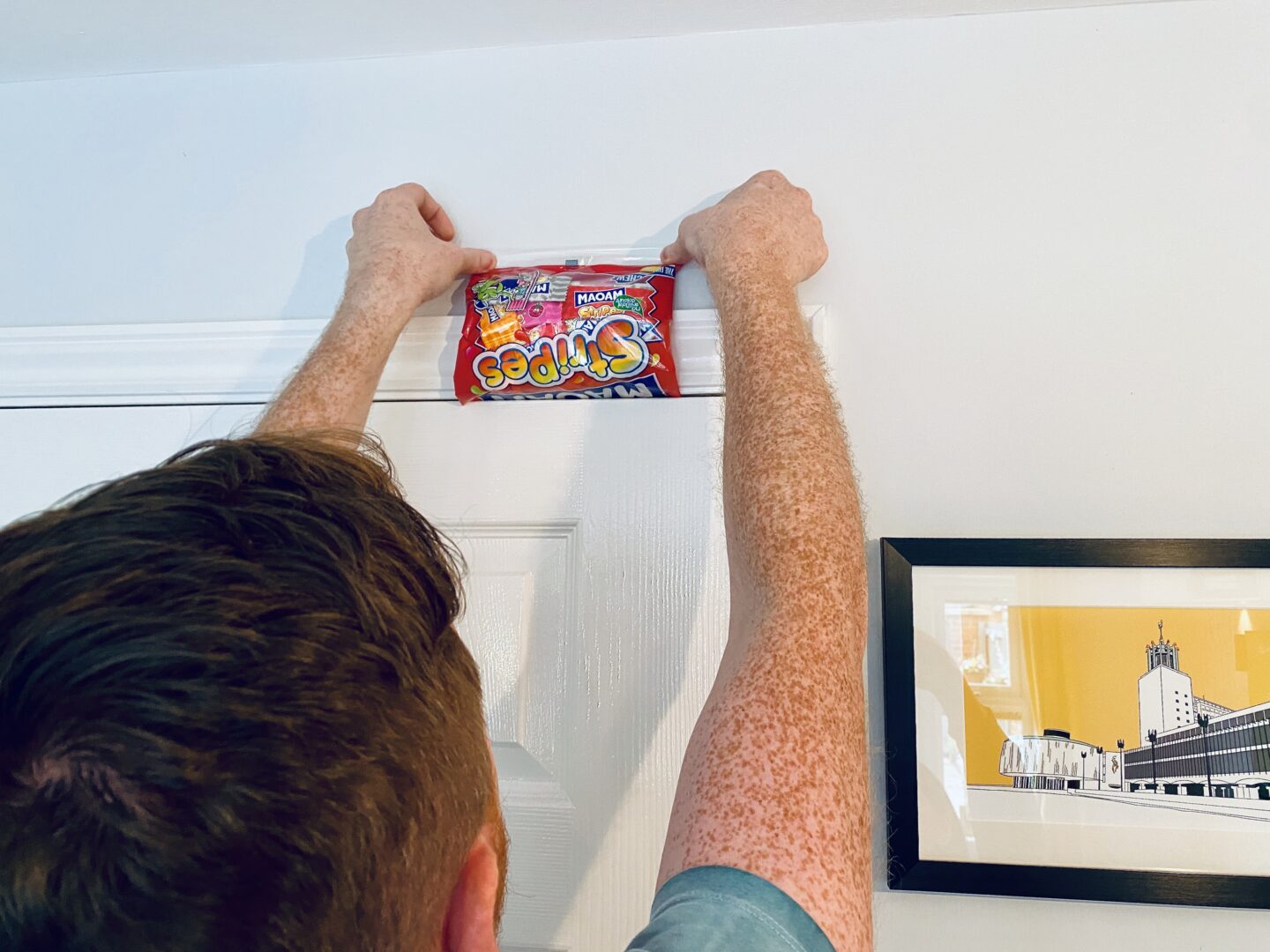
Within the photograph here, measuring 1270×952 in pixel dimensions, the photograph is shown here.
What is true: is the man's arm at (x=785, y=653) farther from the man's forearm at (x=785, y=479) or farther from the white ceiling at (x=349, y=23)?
the white ceiling at (x=349, y=23)

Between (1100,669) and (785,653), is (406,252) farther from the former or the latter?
(1100,669)

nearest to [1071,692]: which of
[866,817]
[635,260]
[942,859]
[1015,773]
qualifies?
[1015,773]

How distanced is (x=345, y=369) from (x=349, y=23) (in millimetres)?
479

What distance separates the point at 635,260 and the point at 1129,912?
830mm

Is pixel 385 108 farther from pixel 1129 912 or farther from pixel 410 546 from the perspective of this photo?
pixel 1129 912

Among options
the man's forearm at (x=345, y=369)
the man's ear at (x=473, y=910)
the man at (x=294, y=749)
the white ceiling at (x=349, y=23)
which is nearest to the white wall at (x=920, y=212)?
the white ceiling at (x=349, y=23)

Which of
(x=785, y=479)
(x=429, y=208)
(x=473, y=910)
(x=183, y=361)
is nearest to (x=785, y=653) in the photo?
(x=785, y=479)

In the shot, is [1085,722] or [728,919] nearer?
[728,919]

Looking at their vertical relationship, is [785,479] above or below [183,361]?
below

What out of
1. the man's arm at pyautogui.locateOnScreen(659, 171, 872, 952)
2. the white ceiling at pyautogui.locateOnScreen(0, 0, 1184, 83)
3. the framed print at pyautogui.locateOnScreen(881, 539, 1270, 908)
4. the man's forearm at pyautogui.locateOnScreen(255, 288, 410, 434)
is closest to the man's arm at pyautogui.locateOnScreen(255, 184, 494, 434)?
the man's forearm at pyautogui.locateOnScreen(255, 288, 410, 434)

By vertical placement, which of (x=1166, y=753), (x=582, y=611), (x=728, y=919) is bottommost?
(x=728, y=919)

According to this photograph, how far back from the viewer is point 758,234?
824mm

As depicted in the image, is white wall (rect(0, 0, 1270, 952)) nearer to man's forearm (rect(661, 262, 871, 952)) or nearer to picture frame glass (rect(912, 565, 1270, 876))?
picture frame glass (rect(912, 565, 1270, 876))

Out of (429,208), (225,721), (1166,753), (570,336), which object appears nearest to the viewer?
(225,721)
